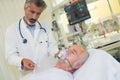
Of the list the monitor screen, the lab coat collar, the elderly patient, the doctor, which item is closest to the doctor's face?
the doctor

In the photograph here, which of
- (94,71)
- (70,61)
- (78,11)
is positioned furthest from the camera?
(78,11)

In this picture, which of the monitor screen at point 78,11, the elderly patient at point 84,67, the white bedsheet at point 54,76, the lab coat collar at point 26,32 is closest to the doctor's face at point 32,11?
the lab coat collar at point 26,32

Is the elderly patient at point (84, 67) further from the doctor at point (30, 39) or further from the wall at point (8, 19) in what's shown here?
the wall at point (8, 19)

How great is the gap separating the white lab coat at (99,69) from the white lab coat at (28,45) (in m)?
0.63

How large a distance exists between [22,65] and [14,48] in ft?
0.85

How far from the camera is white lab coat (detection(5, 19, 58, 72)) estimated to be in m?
2.14

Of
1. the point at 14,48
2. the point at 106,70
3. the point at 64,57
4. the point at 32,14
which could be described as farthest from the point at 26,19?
the point at 106,70

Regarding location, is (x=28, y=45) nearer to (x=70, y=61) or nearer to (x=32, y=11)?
(x=32, y=11)

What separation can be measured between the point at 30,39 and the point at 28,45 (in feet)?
0.21

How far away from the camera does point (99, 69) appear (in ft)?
5.08

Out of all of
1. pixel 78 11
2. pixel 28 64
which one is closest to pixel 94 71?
pixel 28 64

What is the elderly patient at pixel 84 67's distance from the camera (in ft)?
5.04

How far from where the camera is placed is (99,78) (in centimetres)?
151

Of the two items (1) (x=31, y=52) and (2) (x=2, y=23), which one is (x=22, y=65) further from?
(2) (x=2, y=23)
